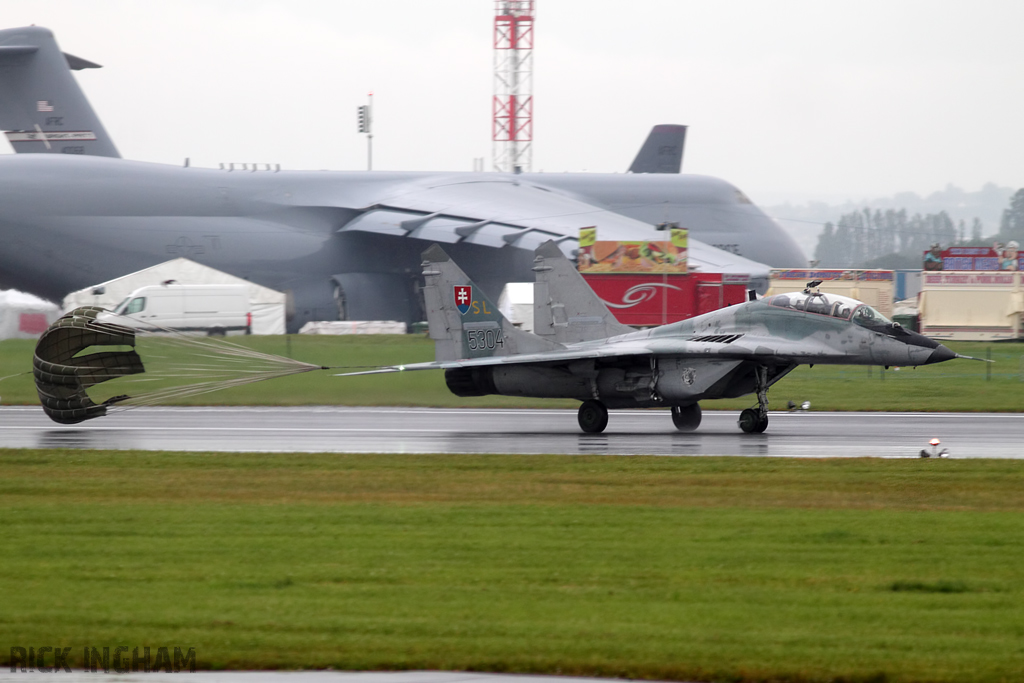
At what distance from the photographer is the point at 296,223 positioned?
4388 cm

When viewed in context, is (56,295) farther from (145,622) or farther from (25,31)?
(145,622)

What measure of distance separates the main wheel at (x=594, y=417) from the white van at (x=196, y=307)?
2304 centimetres

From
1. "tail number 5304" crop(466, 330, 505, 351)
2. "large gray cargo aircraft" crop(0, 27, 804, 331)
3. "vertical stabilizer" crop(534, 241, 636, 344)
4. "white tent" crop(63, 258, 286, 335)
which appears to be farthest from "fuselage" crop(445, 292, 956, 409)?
"white tent" crop(63, 258, 286, 335)

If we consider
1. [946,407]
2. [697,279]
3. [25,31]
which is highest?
[25,31]

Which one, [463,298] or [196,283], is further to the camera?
[196,283]

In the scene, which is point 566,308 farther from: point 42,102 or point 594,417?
point 42,102

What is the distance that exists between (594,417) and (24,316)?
20137 millimetres

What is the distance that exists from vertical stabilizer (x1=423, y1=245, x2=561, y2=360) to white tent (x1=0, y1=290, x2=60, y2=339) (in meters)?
15.2

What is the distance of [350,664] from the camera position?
6449 millimetres

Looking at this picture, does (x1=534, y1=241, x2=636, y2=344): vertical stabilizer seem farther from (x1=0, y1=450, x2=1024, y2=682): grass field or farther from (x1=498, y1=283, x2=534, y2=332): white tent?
(x1=498, y1=283, x2=534, y2=332): white tent

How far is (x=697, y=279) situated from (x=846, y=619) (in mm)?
32532

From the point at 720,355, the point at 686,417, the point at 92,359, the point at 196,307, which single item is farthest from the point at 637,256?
the point at 92,359

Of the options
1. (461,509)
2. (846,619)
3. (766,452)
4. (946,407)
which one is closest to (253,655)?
(846,619)

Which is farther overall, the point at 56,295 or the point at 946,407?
the point at 56,295
